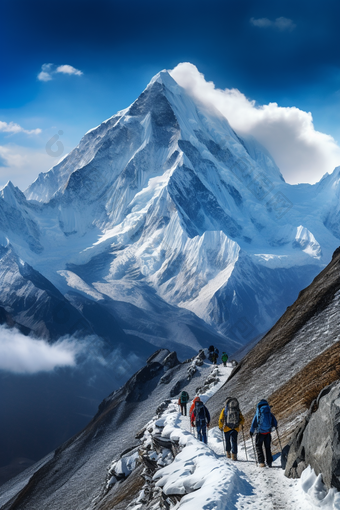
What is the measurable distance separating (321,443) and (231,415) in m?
5.88

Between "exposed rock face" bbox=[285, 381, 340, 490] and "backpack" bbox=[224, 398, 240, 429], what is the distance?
353 centimetres

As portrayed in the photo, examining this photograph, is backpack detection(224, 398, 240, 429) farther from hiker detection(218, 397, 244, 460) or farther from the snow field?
the snow field

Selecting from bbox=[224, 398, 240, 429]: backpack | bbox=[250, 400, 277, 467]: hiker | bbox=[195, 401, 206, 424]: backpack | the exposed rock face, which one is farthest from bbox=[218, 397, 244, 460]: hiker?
the exposed rock face

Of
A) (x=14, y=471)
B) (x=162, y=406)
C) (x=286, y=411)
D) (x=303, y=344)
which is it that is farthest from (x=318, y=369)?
(x=14, y=471)

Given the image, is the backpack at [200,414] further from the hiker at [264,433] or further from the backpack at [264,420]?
the backpack at [264,420]

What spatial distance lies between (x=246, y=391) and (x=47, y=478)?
51762 millimetres

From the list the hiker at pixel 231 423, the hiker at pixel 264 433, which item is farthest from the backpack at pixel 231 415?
the hiker at pixel 264 433

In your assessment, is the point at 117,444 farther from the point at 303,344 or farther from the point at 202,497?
the point at 202,497

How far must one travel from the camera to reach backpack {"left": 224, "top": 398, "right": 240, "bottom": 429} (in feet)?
51.6

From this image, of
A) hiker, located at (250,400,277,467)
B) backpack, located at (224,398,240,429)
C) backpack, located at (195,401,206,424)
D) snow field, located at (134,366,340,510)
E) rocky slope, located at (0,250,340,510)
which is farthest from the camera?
rocky slope, located at (0,250,340,510)

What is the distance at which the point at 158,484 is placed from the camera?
46.1 ft

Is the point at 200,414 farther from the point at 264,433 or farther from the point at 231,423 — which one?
the point at 264,433

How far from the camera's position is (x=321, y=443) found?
1040cm

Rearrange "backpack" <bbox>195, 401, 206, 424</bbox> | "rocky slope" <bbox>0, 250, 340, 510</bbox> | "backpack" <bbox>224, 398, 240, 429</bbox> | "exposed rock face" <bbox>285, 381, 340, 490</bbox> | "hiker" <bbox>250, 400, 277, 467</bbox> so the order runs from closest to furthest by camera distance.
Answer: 1. "exposed rock face" <bbox>285, 381, 340, 490</bbox>
2. "hiker" <bbox>250, 400, 277, 467</bbox>
3. "backpack" <bbox>224, 398, 240, 429</bbox>
4. "backpack" <bbox>195, 401, 206, 424</bbox>
5. "rocky slope" <bbox>0, 250, 340, 510</bbox>
